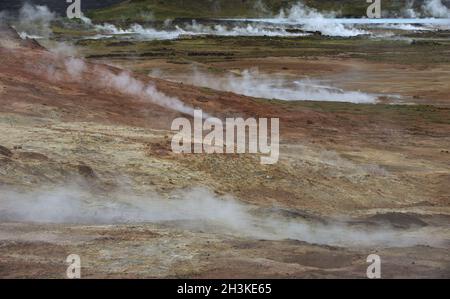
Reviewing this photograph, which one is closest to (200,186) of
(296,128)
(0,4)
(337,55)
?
Result: (296,128)

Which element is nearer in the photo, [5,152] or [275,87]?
[5,152]

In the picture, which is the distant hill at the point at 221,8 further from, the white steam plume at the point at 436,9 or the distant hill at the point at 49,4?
the distant hill at the point at 49,4

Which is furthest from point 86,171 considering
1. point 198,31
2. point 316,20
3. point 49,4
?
point 49,4

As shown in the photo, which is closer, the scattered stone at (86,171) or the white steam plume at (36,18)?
the scattered stone at (86,171)

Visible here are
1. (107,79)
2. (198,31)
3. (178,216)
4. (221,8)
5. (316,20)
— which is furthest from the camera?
(221,8)

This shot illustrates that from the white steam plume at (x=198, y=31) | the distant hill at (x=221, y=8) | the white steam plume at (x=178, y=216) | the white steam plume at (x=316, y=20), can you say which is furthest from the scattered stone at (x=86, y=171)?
the distant hill at (x=221, y=8)

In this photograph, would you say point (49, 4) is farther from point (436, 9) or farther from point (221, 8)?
point (436, 9)
